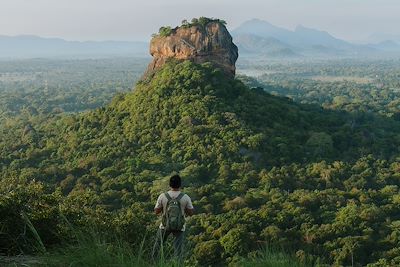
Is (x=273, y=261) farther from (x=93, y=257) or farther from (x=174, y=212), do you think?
(x=174, y=212)

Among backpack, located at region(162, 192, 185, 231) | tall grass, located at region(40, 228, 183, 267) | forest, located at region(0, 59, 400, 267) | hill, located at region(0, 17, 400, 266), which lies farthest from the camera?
hill, located at region(0, 17, 400, 266)

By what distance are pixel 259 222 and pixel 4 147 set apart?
22525mm

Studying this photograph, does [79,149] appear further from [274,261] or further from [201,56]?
[274,261]

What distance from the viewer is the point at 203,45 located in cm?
3756

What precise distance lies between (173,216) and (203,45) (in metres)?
31.3

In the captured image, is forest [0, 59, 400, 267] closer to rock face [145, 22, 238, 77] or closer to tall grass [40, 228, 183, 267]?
rock face [145, 22, 238, 77]

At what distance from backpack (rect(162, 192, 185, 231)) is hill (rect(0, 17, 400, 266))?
246 inches

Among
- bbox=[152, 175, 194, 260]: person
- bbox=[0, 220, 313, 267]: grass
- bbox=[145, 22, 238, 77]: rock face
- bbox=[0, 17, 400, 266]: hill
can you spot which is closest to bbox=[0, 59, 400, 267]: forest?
bbox=[0, 17, 400, 266]: hill

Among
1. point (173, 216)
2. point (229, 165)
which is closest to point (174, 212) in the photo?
point (173, 216)

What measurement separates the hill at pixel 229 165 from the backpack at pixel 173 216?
6240 millimetres

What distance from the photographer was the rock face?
37531mm

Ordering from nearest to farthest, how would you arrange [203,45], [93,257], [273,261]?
[93,257] → [273,261] → [203,45]

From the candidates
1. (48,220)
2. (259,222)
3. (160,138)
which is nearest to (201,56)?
(160,138)

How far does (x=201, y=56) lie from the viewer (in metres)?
37.8
